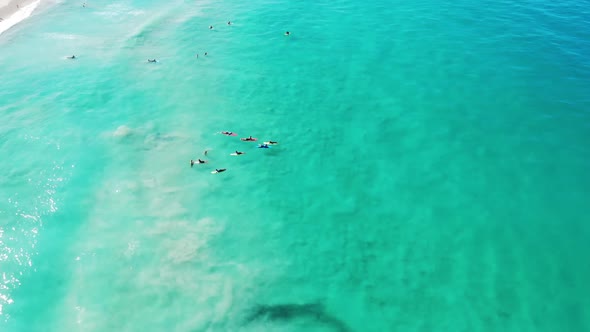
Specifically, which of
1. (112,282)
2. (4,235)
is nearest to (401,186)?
(112,282)

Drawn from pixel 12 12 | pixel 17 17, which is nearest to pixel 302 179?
pixel 17 17

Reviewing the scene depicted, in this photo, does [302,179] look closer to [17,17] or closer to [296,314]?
[296,314]

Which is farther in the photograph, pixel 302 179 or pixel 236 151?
pixel 236 151

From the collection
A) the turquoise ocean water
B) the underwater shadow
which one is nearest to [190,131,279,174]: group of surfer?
the turquoise ocean water

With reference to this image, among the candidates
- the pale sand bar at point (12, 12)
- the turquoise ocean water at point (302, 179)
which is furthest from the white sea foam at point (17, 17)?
the turquoise ocean water at point (302, 179)

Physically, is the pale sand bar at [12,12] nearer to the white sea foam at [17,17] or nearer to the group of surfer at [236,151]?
the white sea foam at [17,17]

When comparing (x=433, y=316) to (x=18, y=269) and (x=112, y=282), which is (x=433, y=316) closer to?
(x=112, y=282)
